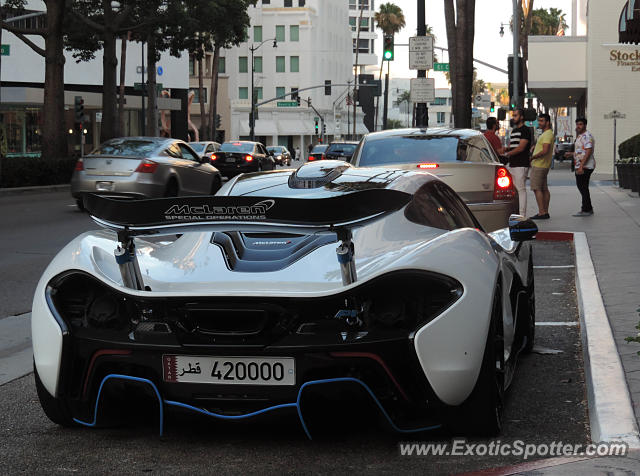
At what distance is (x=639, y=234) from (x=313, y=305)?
38.2 ft

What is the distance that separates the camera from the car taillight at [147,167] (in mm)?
21844

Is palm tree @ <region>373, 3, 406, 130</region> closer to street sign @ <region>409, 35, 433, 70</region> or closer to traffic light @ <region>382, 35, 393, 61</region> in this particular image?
traffic light @ <region>382, 35, 393, 61</region>

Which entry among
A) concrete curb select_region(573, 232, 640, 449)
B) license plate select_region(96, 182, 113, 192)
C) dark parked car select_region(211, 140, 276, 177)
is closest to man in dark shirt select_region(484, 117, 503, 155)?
license plate select_region(96, 182, 113, 192)

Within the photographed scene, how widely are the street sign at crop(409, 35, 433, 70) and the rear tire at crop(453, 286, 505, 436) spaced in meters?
20.7

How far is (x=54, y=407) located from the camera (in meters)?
5.16

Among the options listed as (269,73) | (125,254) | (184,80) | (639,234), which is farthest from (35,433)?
(269,73)

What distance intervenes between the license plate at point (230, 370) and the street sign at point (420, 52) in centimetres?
2118

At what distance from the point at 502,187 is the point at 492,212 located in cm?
30

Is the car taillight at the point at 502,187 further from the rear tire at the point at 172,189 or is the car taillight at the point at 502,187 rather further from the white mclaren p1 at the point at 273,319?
the rear tire at the point at 172,189

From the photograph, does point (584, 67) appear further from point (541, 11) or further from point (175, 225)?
point (541, 11)

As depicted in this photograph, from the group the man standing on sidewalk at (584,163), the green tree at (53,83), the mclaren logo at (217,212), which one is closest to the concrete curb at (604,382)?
the mclaren logo at (217,212)

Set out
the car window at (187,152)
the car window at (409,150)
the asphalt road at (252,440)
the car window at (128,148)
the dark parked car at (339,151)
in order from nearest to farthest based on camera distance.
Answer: the asphalt road at (252,440), the car window at (409,150), the car window at (128,148), the car window at (187,152), the dark parked car at (339,151)

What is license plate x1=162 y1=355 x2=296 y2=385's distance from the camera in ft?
15.2

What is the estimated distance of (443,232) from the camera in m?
5.62
